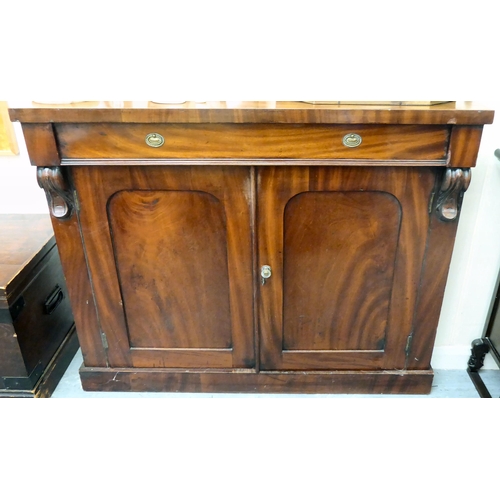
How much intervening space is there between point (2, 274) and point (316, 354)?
3.07 ft

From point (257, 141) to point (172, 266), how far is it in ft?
1.42

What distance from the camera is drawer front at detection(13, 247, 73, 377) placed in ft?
4.59

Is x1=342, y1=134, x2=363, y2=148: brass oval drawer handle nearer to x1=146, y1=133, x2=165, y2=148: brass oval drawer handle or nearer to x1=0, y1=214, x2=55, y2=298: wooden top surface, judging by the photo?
x1=146, y1=133, x2=165, y2=148: brass oval drawer handle

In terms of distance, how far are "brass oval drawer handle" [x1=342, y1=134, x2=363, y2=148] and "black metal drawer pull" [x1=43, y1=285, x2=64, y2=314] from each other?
1.04m

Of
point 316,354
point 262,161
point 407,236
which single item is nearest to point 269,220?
point 262,161

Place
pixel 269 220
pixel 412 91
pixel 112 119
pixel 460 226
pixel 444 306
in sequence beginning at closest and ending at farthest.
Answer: pixel 412 91 → pixel 112 119 → pixel 269 220 → pixel 460 226 → pixel 444 306

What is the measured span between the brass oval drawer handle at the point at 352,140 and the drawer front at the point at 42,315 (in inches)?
38.4

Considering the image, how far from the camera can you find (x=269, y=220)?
1.23 meters

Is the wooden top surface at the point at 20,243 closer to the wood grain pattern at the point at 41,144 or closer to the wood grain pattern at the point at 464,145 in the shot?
the wood grain pattern at the point at 41,144

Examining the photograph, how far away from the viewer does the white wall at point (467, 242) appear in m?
1.36

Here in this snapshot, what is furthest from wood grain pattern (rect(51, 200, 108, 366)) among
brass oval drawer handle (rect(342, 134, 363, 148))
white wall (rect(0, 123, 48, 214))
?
brass oval drawer handle (rect(342, 134, 363, 148))

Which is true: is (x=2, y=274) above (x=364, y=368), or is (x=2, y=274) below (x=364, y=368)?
above

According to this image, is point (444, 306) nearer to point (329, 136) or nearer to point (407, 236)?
point (407, 236)

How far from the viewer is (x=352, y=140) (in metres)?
1.11
